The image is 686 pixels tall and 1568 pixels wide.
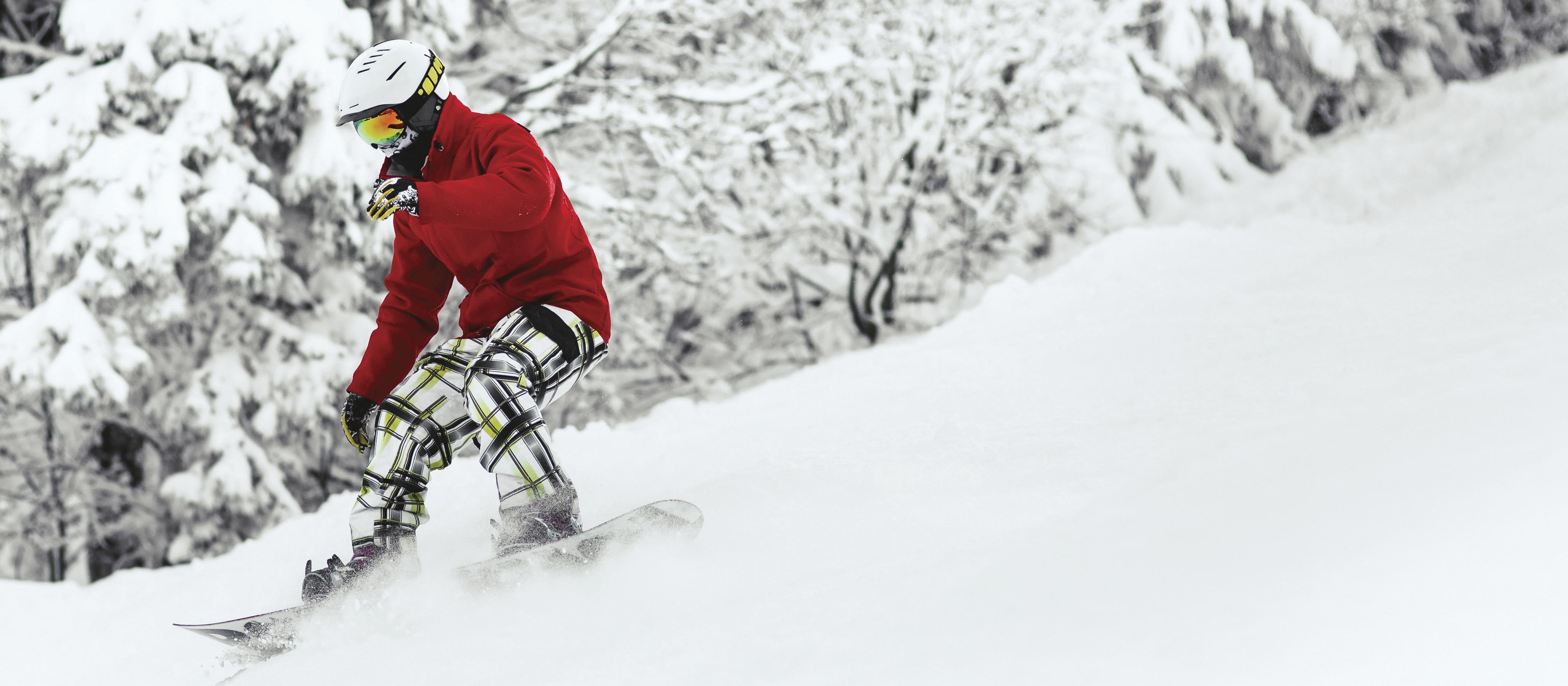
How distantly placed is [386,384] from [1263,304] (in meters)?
3.97

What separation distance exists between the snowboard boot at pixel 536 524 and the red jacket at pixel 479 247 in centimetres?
51

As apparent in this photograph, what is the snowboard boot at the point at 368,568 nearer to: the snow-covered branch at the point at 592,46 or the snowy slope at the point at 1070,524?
the snowy slope at the point at 1070,524

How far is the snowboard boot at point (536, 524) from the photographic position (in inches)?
113

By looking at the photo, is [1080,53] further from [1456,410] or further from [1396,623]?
[1396,623]

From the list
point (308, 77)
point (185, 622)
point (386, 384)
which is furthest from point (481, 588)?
point (308, 77)

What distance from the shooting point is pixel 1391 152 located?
30.9 ft

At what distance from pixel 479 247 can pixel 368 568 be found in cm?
93

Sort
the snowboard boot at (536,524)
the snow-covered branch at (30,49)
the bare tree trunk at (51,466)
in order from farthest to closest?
the bare tree trunk at (51,466), the snow-covered branch at (30,49), the snowboard boot at (536,524)

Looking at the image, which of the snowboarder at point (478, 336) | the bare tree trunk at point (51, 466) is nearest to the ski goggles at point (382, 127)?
the snowboarder at point (478, 336)

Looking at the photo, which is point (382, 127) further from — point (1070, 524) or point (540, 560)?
point (1070, 524)

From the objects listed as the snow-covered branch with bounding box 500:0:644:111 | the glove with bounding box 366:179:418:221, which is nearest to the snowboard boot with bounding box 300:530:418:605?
the glove with bounding box 366:179:418:221

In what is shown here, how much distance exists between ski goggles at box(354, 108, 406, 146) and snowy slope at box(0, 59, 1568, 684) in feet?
3.97

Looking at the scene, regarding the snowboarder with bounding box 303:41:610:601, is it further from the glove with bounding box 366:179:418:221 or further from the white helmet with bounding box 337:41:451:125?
the glove with bounding box 366:179:418:221

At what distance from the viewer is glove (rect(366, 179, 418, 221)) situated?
246 centimetres
